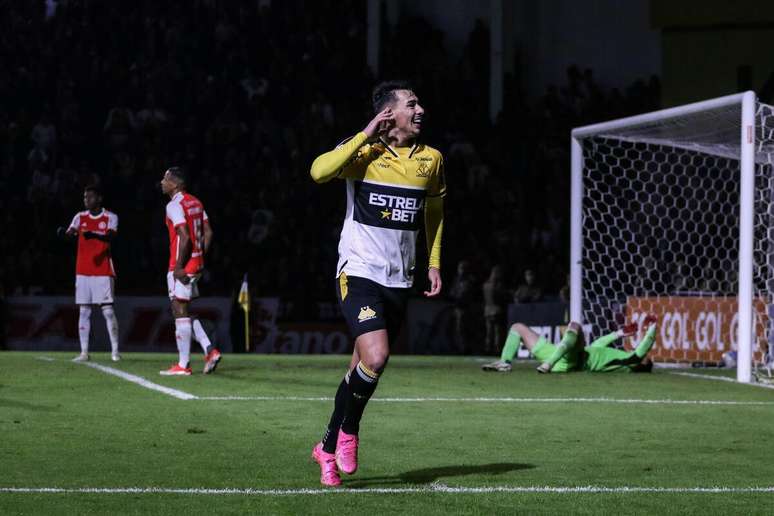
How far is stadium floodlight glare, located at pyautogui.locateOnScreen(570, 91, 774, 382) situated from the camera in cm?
1362

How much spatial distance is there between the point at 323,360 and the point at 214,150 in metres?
9.61

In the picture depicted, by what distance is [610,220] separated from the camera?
21.9 metres

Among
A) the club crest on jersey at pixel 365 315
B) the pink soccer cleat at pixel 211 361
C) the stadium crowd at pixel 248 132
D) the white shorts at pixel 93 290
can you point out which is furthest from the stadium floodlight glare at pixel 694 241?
the club crest on jersey at pixel 365 315

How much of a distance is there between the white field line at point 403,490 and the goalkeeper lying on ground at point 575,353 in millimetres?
8237

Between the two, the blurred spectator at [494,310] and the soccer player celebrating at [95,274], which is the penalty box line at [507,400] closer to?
the soccer player celebrating at [95,274]

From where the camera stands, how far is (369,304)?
6.22 metres

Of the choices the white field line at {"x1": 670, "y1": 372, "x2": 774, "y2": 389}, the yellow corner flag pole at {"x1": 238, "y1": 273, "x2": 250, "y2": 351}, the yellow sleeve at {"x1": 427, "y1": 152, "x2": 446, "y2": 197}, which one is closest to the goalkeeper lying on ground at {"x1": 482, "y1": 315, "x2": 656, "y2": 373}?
the white field line at {"x1": 670, "y1": 372, "x2": 774, "y2": 389}

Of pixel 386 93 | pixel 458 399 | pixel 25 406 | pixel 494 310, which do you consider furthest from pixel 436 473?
pixel 494 310

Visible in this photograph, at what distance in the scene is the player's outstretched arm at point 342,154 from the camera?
605cm

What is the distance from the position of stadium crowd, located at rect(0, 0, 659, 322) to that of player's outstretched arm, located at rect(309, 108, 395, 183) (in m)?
16.4

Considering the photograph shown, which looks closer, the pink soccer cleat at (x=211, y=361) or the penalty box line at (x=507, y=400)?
the penalty box line at (x=507, y=400)

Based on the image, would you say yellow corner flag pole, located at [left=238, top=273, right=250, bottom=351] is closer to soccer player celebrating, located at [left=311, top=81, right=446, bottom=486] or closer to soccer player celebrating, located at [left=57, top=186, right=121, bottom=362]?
soccer player celebrating, located at [left=57, top=186, right=121, bottom=362]

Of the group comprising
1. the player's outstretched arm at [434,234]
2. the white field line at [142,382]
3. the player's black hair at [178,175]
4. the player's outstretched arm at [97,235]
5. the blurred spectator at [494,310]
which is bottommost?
the white field line at [142,382]

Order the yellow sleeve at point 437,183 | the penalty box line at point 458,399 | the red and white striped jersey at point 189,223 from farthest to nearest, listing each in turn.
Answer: the red and white striped jersey at point 189,223 < the penalty box line at point 458,399 < the yellow sleeve at point 437,183
